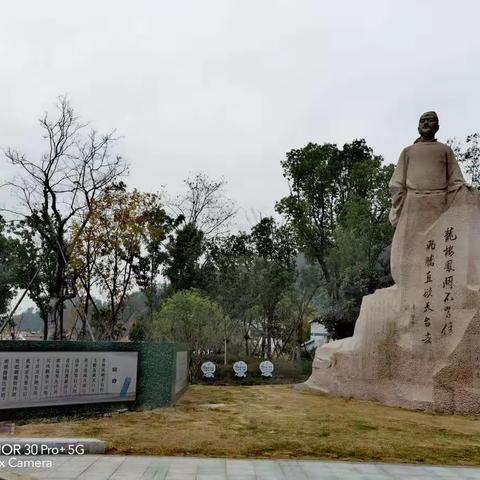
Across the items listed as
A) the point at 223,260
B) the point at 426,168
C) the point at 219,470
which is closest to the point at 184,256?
the point at 223,260

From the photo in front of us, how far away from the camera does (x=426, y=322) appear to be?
33.0ft

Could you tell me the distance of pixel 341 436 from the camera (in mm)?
6711

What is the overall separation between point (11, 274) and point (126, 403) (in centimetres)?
1836

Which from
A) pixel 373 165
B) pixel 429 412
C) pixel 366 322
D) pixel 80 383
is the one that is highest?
pixel 373 165

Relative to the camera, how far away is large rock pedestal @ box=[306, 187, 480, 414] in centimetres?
941

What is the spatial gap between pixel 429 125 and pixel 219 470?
8.74 metres

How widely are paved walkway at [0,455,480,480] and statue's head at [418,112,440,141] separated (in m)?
7.56

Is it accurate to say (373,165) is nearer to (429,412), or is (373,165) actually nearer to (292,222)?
(292,222)

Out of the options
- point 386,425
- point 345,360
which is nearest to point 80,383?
point 386,425

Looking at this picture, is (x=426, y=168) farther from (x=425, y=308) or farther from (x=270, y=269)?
(x=270, y=269)

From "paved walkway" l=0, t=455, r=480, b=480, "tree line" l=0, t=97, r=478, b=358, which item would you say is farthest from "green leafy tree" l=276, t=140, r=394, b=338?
"paved walkway" l=0, t=455, r=480, b=480

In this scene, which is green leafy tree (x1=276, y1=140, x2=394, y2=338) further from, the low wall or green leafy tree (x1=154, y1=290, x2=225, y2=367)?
the low wall

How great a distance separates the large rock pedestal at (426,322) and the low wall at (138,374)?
396 cm

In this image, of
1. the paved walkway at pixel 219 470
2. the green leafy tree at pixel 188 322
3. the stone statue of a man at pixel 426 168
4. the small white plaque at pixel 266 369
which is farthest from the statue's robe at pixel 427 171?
the small white plaque at pixel 266 369
